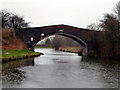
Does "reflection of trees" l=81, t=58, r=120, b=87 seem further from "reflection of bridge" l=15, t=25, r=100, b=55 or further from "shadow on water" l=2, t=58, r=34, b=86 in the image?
"reflection of bridge" l=15, t=25, r=100, b=55

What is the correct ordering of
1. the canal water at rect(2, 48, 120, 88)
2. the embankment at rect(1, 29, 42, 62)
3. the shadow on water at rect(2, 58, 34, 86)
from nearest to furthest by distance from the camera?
the canal water at rect(2, 48, 120, 88) < the shadow on water at rect(2, 58, 34, 86) < the embankment at rect(1, 29, 42, 62)

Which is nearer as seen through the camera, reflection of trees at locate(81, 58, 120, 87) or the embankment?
reflection of trees at locate(81, 58, 120, 87)

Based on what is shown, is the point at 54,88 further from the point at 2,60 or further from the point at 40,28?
the point at 40,28

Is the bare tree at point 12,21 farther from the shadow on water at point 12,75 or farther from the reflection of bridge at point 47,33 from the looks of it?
the shadow on water at point 12,75

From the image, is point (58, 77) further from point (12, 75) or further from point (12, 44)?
point (12, 44)

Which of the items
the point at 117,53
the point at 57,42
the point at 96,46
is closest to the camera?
the point at 117,53

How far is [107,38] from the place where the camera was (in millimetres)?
27547

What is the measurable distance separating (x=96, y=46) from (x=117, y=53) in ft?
25.0

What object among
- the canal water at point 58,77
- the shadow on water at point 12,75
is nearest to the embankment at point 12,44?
the shadow on water at point 12,75

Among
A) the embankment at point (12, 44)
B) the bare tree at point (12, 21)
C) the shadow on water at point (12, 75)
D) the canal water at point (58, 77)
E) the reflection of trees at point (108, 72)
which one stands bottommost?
the reflection of trees at point (108, 72)

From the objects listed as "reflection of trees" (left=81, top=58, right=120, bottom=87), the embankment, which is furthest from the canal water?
the embankment

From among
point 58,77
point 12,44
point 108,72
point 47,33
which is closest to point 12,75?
point 58,77

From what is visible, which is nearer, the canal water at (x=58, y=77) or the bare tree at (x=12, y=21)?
the canal water at (x=58, y=77)

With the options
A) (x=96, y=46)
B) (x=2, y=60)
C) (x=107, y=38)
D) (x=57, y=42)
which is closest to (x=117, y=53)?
(x=107, y=38)
